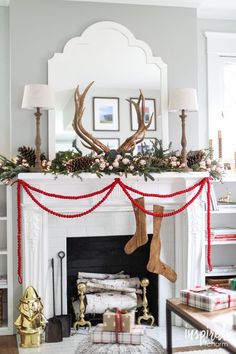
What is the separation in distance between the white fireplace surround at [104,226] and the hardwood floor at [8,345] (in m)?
0.35

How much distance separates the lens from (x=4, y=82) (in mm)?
4199

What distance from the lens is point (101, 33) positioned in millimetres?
4172

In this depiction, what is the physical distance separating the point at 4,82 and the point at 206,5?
6.58ft

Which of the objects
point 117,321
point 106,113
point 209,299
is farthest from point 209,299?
point 106,113

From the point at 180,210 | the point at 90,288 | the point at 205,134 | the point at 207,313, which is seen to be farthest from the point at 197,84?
the point at 207,313

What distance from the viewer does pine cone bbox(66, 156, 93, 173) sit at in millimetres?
3805

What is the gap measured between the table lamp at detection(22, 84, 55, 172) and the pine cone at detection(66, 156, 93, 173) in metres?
0.24

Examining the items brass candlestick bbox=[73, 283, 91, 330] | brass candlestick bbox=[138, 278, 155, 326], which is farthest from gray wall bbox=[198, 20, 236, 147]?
brass candlestick bbox=[73, 283, 91, 330]

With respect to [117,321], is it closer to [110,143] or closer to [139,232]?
[139,232]

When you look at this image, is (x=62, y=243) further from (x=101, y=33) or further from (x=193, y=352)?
(x=101, y=33)

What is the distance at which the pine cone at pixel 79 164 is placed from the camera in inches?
150

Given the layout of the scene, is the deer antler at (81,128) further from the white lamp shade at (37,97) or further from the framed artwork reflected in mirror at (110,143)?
the white lamp shade at (37,97)

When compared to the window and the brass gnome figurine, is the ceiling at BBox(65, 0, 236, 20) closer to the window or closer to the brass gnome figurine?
the window

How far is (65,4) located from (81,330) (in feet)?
9.35
